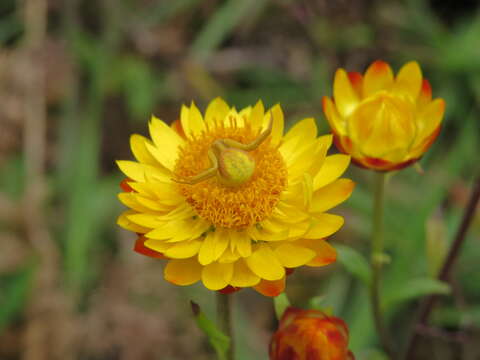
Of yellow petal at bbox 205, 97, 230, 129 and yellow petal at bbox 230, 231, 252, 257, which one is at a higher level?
yellow petal at bbox 205, 97, 230, 129

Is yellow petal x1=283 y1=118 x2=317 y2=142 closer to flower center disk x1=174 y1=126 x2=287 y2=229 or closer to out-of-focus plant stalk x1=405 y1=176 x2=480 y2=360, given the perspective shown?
flower center disk x1=174 y1=126 x2=287 y2=229

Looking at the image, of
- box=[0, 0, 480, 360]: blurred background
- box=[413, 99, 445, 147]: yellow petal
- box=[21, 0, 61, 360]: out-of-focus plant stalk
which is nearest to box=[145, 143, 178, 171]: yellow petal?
box=[413, 99, 445, 147]: yellow petal

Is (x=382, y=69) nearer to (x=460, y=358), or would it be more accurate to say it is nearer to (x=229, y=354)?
(x=229, y=354)

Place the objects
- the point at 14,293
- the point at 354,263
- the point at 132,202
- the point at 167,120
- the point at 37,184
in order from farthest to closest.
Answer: the point at 167,120 < the point at 37,184 < the point at 14,293 < the point at 354,263 < the point at 132,202

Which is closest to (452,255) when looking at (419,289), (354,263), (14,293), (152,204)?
(419,289)

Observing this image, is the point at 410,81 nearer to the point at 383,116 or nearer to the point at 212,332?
the point at 383,116

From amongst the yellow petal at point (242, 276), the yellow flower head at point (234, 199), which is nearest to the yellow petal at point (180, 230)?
the yellow flower head at point (234, 199)

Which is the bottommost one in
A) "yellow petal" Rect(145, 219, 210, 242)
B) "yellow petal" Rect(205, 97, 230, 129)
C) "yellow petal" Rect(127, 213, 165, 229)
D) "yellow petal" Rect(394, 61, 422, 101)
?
"yellow petal" Rect(145, 219, 210, 242)

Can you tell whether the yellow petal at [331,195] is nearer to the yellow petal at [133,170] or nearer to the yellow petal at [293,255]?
the yellow petal at [293,255]
